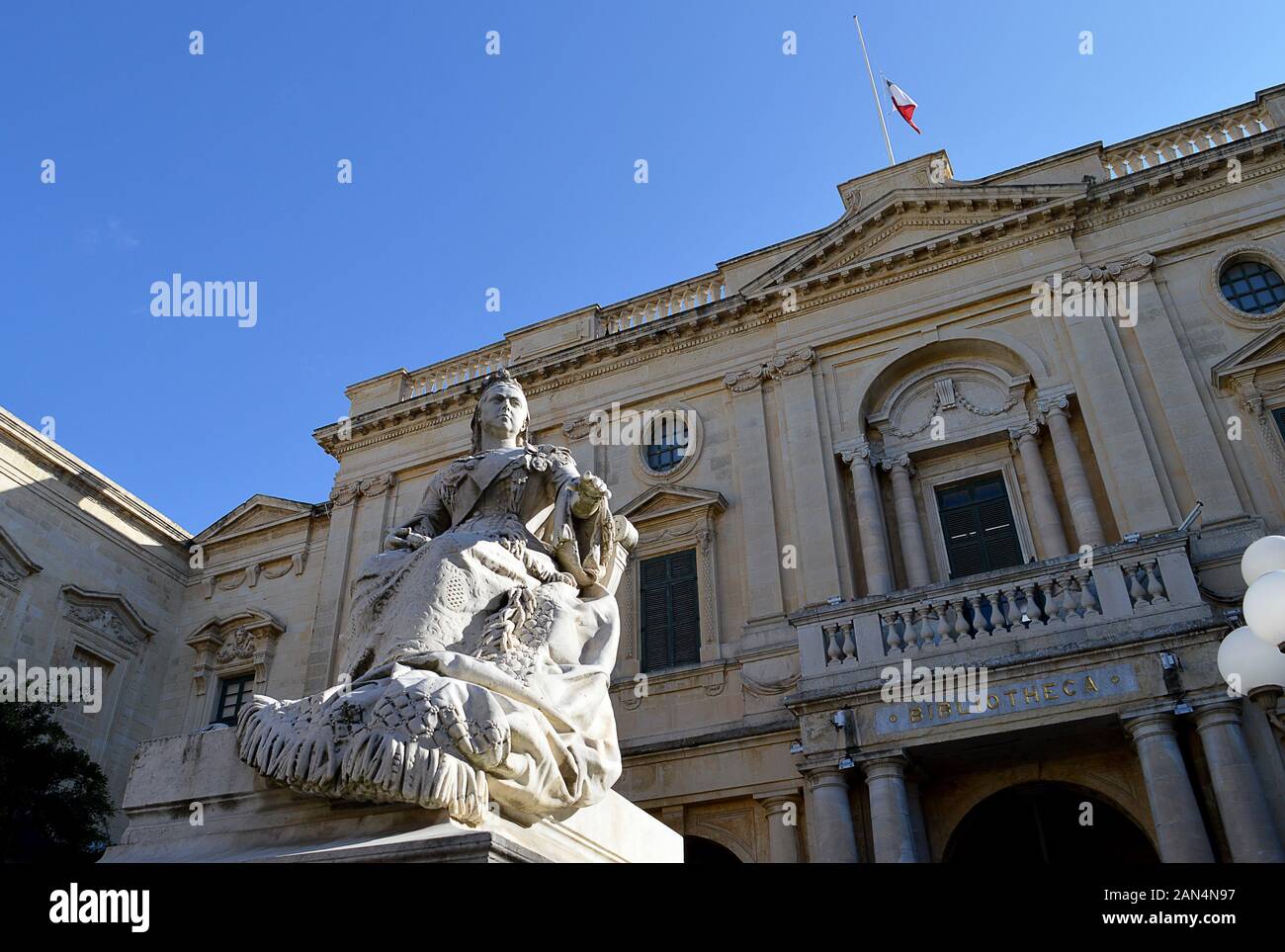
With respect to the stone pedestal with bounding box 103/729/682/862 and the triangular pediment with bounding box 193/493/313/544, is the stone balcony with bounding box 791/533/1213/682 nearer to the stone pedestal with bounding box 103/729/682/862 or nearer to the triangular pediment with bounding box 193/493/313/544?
the stone pedestal with bounding box 103/729/682/862

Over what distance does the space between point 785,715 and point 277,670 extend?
10894 mm

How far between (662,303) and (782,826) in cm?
1064

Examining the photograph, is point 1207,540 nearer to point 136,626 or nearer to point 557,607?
point 557,607

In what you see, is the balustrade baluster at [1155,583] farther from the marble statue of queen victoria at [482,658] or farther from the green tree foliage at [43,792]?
the green tree foliage at [43,792]

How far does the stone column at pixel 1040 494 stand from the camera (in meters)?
14.7

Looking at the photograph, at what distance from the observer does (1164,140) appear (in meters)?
17.2

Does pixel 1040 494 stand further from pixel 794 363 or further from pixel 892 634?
pixel 794 363

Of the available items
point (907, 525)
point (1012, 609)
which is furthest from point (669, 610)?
point (1012, 609)

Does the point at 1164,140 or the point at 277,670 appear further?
the point at 277,670

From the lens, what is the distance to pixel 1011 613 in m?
12.1

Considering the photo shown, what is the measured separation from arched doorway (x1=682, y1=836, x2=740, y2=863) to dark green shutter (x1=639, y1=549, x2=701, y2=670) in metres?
2.70

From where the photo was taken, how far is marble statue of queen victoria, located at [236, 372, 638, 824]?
10.7 feet
